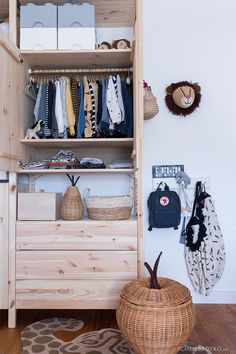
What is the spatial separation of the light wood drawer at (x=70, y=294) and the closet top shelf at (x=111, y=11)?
1.97m

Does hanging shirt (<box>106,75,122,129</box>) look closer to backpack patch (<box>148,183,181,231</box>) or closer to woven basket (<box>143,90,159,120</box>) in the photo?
woven basket (<box>143,90,159,120</box>)

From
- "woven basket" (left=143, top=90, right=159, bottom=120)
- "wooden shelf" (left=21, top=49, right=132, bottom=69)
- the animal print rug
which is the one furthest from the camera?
"woven basket" (left=143, top=90, right=159, bottom=120)

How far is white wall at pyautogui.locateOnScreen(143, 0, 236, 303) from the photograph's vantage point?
2535 mm

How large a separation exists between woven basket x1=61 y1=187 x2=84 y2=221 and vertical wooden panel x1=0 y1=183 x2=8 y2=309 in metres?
0.38

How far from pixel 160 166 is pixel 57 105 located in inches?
37.7

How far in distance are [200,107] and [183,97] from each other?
0.20 metres

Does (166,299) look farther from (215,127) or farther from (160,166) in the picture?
(215,127)

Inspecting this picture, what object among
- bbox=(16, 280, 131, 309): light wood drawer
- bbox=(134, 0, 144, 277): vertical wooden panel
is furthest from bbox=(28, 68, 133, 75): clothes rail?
bbox=(16, 280, 131, 309): light wood drawer

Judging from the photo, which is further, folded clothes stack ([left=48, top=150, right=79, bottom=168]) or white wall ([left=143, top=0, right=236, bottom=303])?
white wall ([left=143, top=0, right=236, bottom=303])

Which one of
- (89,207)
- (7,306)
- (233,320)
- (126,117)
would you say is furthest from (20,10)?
(233,320)

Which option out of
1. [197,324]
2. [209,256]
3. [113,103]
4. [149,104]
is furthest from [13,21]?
[197,324]

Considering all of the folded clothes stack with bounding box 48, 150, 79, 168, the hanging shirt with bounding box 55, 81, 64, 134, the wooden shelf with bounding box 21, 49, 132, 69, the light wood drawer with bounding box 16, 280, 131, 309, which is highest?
the wooden shelf with bounding box 21, 49, 132, 69

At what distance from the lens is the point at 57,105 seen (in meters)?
2.17

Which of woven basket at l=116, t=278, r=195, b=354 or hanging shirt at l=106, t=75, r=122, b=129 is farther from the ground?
hanging shirt at l=106, t=75, r=122, b=129
